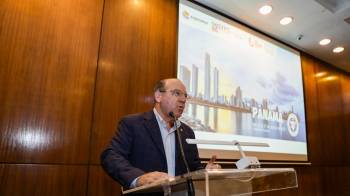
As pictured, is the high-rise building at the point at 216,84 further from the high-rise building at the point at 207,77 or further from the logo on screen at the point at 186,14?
the logo on screen at the point at 186,14

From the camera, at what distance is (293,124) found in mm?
4012

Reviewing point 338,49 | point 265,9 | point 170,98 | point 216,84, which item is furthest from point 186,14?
point 338,49

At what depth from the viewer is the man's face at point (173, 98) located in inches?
66.2

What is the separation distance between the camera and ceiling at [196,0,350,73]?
3273 mm

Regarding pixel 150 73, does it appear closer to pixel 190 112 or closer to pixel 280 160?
pixel 190 112

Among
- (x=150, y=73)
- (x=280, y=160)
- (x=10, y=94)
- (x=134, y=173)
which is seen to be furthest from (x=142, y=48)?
(x=280, y=160)

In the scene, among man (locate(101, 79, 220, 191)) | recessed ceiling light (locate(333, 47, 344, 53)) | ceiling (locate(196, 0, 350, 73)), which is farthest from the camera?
recessed ceiling light (locate(333, 47, 344, 53))

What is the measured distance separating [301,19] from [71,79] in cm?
317

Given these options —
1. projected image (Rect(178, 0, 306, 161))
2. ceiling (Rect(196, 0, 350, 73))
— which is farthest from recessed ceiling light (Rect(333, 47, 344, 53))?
projected image (Rect(178, 0, 306, 161))

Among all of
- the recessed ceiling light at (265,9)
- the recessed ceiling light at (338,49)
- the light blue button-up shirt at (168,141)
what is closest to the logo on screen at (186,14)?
the recessed ceiling light at (265,9)

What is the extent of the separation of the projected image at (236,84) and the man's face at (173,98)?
3.54 ft

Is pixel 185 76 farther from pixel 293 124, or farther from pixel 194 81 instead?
pixel 293 124

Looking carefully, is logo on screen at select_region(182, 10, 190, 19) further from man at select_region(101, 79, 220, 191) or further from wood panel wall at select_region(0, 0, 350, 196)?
man at select_region(101, 79, 220, 191)

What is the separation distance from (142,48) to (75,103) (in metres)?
0.90
